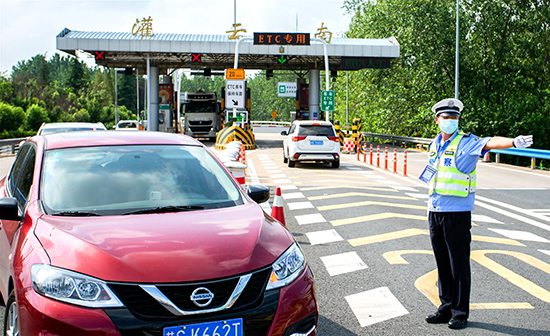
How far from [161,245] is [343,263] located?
3844 millimetres

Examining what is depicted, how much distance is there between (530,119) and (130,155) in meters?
34.4

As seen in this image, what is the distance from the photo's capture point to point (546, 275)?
6.22m

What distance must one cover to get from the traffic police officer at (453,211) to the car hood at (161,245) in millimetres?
1601

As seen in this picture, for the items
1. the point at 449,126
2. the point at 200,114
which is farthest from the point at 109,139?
the point at 200,114

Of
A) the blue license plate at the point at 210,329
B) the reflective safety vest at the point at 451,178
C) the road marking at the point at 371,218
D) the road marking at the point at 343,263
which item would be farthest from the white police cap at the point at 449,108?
the road marking at the point at 371,218

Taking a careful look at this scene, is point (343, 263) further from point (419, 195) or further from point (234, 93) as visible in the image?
point (234, 93)

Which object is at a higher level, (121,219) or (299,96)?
(299,96)

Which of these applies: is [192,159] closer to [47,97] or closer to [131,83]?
[47,97]

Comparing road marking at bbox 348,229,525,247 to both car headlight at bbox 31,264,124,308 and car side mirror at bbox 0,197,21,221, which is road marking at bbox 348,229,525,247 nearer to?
car side mirror at bbox 0,197,21,221

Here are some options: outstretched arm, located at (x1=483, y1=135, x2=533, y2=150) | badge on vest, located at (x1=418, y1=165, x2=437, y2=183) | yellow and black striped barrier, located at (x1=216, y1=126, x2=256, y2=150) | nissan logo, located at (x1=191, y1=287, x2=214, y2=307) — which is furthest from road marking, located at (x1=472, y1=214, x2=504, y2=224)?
yellow and black striped barrier, located at (x1=216, y1=126, x2=256, y2=150)

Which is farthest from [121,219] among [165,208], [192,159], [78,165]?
[192,159]

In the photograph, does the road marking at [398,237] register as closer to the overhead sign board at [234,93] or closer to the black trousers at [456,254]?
the black trousers at [456,254]

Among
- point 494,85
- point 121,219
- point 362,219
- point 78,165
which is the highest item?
point 494,85

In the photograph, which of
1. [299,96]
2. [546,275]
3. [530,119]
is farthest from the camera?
[299,96]
